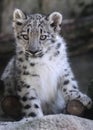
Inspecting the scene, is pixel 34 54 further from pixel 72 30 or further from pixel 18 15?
pixel 72 30

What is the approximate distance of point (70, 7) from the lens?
508 inches

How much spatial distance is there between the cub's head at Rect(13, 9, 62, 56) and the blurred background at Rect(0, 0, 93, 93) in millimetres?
2632

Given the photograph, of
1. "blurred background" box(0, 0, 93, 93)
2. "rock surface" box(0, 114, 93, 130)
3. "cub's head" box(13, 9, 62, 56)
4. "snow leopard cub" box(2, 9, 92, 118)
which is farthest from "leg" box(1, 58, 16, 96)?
"blurred background" box(0, 0, 93, 93)

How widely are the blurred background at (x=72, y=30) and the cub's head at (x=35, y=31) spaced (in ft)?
8.64

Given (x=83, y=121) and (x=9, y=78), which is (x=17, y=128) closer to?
(x=83, y=121)

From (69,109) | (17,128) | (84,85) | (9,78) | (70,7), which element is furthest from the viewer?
(70,7)

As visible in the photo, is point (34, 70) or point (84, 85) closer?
point (34, 70)

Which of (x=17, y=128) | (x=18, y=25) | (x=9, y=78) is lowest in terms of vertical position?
(x=17, y=128)

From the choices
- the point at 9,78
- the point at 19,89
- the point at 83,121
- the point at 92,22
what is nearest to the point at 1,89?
the point at 9,78

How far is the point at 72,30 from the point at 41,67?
4.30 meters

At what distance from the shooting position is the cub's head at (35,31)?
21.2 feet

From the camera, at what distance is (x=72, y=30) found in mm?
10930

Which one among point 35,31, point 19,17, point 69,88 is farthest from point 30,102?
point 19,17

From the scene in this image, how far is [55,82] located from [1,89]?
1.00 meters
